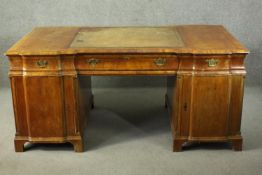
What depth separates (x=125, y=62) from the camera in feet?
8.67

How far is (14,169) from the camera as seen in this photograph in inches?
102

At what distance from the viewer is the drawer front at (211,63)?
2592 millimetres

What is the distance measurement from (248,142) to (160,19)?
1.46 meters

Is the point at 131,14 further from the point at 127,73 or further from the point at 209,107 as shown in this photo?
the point at 209,107

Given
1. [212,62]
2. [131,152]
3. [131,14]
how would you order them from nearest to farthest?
[212,62] < [131,152] < [131,14]

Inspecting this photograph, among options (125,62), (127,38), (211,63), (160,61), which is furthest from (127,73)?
(211,63)

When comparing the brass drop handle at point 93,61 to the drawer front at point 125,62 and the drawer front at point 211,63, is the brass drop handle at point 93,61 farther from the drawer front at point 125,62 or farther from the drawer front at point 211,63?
the drawer front at point 211,63

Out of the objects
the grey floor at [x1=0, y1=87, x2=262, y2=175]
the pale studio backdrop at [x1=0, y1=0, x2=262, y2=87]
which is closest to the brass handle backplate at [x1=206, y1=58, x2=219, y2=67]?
the grey floor at [x1=0, y1=87, x2=262, y2=175]

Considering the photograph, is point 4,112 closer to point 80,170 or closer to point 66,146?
point 66,146

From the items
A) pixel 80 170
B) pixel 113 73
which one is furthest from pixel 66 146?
pixel 113 73

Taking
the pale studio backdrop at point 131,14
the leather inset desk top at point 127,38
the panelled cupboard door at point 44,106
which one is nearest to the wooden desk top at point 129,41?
the leather inset desk top at point 127,38

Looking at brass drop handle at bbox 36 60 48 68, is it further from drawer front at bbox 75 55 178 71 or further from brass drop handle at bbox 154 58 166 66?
brass drop handle at bbox 154 58 166 66

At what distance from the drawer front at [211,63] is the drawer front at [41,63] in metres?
0.87

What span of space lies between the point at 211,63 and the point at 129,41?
571mm
